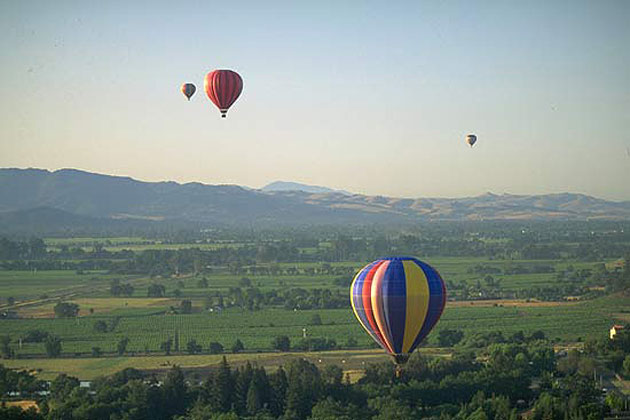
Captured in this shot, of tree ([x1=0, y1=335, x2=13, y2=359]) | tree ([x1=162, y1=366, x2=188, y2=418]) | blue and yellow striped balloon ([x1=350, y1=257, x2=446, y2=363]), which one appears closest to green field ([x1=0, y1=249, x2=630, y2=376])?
tree ([x1=0, y1=335, x2=13, y2=359])

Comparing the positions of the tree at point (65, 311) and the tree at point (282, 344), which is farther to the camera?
the tree at point (65, 311)

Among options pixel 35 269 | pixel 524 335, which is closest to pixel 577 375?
pixel 524 335

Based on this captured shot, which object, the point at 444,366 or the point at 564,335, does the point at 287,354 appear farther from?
the point at 564,335

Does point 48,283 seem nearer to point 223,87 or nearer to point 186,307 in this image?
point 186,307

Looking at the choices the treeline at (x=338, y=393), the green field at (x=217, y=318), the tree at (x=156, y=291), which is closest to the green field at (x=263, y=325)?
the green field at (x=217, y=318)

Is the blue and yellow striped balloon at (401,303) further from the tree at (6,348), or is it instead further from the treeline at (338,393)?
the tree at (6,348)

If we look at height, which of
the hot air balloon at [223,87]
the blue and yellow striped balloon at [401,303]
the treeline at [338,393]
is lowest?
the treeline at [338,393]
